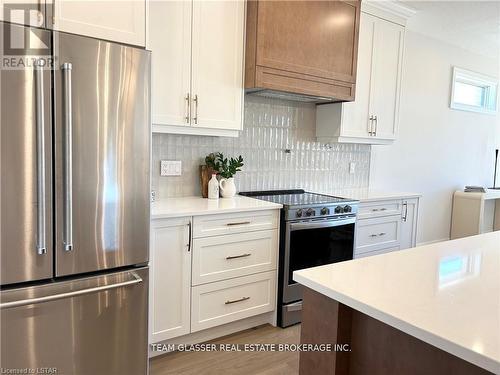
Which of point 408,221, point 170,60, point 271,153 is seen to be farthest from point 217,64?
point 408,221

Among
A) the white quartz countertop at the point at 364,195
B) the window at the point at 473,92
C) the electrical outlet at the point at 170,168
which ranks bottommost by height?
the white quartz countertop at the point at 364,195

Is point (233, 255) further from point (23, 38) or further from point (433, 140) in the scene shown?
point (433, 140)

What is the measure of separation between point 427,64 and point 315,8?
2388mm

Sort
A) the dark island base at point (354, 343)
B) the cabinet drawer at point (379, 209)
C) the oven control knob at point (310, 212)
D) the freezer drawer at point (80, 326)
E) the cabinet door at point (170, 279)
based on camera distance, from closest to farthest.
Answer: the dark island base at point (354, 343), the freezer drawer at point (80, 326), the cabinet door at point (170, 279), the oven control knob at point (310, 212), the cabinet drawer at point (379, 209)

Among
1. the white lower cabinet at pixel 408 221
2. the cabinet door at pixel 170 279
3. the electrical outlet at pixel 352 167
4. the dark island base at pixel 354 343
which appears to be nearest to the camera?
the dark island base at pixel 354 343

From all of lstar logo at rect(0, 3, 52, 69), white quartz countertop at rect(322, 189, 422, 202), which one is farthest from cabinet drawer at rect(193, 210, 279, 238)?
lstar logo at rect(0, 3, 52, 69)

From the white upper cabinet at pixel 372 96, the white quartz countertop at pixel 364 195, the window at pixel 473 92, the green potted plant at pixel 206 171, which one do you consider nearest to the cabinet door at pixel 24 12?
the green potted plant at pixel 206 171

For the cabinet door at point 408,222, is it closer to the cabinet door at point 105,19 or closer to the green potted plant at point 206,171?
the green potted plant at point 206,171

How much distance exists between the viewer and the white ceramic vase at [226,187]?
295 cm

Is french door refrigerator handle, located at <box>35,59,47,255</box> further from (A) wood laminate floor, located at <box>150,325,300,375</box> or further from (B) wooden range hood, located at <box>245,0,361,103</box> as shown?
(B) wooden range hood, located at <box>245,0,361,103</box>

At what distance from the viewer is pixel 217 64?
2.64m

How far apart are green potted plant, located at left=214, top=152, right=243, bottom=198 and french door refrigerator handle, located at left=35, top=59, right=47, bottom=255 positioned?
146cm

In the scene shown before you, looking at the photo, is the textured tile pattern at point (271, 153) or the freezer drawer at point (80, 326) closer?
the freezer drawer at point (80, 326)

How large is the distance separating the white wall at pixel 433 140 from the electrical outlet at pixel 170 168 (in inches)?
92.5
